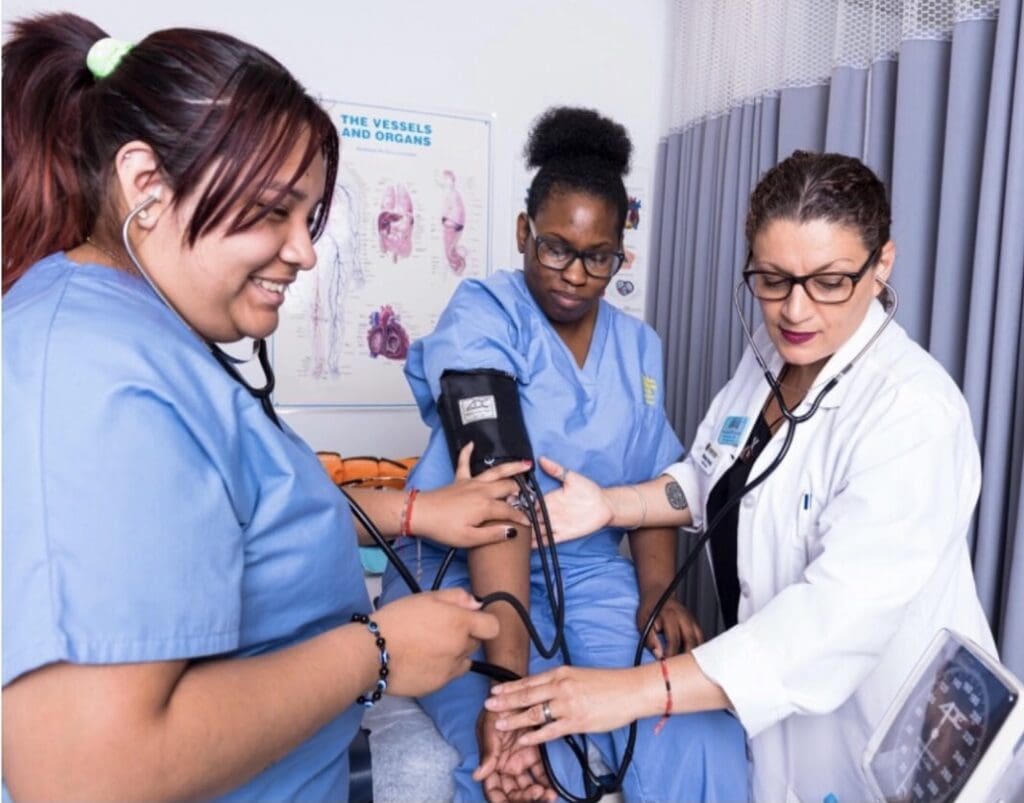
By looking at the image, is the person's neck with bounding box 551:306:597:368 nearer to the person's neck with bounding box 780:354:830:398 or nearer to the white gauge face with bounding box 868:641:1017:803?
the person's neck with bounding box 780:354:830:398

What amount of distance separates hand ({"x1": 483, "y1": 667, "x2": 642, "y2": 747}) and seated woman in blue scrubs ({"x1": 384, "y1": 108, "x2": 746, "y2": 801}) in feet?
0.51

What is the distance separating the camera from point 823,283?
1175 millimetres

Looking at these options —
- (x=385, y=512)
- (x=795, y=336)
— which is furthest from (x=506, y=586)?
(x=795, y=336)

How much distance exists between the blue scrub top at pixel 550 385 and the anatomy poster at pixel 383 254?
1.11 metres

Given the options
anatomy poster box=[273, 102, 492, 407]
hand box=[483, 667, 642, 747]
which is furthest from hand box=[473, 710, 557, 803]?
anatomy poster box=[273, 102, 492, 407]

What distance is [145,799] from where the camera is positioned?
22.7 inches

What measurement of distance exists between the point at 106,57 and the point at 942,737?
3.17 feet

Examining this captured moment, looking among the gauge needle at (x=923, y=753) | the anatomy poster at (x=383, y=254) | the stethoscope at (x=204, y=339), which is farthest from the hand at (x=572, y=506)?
the anatomy poster at (x=383, y=254)

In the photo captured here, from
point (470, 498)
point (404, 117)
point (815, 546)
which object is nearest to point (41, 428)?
point (470, 498)

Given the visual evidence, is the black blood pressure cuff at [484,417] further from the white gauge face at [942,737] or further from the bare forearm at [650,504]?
the white gauge face at [942,737]

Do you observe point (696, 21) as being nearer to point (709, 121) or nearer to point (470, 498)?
point (709, 121)

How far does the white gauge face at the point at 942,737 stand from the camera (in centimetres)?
67

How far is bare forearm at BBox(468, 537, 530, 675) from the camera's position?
1.25m

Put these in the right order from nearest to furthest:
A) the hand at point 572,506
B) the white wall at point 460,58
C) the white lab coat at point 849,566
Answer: the white lab coat at point 849,566 → the hand at point 572,506 → the white wall at point 460,58
